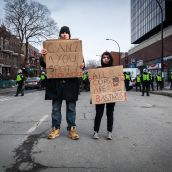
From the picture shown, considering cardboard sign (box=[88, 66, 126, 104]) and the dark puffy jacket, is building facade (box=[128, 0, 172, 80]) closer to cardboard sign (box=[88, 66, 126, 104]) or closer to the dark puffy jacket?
cardboard sign (box=[88, 66, 126, 104])

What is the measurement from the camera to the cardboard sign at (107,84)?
23.1 ft

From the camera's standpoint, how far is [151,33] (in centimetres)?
6656

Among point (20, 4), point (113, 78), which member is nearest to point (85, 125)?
point (113, 78)

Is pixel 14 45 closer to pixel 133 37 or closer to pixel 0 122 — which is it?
pixel 133 37

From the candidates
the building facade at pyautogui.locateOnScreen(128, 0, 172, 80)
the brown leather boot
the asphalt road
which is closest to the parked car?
the building facade at pyautogui.locateOnScreen(128, 0, 172, 80)

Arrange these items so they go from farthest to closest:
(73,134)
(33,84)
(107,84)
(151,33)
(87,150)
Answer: (151,33) < (33,84) < (107,84) < (73,134) < (87,150)

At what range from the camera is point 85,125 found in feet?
28.8

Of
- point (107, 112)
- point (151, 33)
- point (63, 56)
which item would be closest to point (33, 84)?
point (151, 33)

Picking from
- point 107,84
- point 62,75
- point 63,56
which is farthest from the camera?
point 107,84

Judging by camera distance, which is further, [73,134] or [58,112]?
[58,112]

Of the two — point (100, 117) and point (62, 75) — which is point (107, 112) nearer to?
point (100, 117)

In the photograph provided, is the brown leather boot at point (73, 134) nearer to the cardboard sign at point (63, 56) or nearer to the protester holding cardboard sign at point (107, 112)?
the protester holding cardboard sign at point (107, 112)

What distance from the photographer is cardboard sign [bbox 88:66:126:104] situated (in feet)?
23.1

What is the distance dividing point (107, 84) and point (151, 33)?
200 ft
